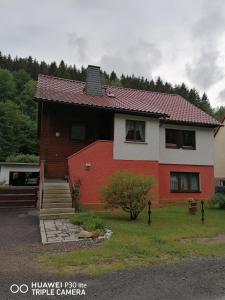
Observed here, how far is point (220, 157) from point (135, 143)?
621 inches

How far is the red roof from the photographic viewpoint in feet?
57.2

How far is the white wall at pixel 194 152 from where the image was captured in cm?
1984

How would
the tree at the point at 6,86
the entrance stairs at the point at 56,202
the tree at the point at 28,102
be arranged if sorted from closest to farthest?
the entrance stairs at the point at 56,202
the tree at the point at 28,102
the tree at the point at 6,86

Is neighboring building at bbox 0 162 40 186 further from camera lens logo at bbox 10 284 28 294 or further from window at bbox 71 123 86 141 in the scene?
camera lens logo at bbox 10 284 28 294

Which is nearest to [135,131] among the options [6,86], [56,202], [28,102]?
[56,202]

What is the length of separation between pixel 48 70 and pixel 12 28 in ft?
297

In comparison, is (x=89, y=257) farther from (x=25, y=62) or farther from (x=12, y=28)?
(x=25, y=62)

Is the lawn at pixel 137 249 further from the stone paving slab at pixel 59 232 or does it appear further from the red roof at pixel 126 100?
the red roof at pixel 126 100

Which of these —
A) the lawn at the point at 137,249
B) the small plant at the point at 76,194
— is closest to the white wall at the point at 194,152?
the small plant at the point at 76,194

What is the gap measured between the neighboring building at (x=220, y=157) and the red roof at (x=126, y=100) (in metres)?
8.04

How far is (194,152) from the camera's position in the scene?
67.2ft

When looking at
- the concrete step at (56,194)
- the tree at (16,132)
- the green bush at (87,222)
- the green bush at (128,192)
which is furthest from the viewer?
the tree at (16,132)

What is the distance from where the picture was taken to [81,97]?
18453mm

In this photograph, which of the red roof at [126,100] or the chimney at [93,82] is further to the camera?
the chimney at [93,82]
